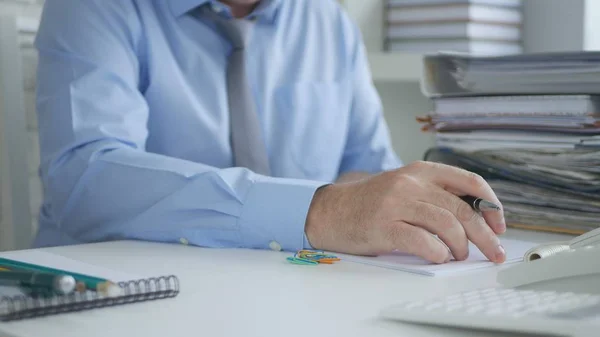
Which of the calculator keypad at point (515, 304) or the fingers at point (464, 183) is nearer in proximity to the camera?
→ the calculator keypad at point (515, 304)

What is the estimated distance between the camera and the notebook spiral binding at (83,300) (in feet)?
1.92

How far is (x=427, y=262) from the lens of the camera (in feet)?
2.82

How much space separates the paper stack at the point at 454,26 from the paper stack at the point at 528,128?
21.6 inches

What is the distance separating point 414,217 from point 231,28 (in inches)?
26.9

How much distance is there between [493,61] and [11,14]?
2.71 ft

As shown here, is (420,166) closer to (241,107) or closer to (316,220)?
(316,220)

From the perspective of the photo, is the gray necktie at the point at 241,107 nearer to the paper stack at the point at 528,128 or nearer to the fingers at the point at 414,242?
the paper stack at the point at 528,128

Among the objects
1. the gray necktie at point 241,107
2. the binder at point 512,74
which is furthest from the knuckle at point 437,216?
the gray necktie at point 241,107

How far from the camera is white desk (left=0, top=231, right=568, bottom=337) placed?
1.88 ft

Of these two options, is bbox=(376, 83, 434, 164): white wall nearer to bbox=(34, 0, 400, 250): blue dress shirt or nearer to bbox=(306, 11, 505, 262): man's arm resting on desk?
bbox=(34, 0, 400, 250): blue dress shirt

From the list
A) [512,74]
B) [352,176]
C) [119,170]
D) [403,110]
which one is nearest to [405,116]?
[403,110]

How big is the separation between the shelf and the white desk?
979 mm

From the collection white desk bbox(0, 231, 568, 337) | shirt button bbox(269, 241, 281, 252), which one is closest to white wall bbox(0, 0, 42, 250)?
white desk bbox(0, 231, 568, 337)

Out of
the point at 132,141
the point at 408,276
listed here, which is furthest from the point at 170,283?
the point at 132,141
